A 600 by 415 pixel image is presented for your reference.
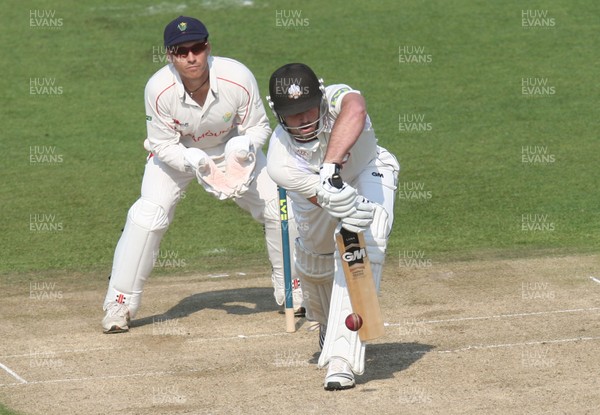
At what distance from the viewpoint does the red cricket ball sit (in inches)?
330

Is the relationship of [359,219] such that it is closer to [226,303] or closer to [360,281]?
[360,281]

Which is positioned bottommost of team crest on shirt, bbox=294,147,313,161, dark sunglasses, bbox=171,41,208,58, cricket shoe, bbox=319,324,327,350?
cricket shoe, bbox=319,324,327,350

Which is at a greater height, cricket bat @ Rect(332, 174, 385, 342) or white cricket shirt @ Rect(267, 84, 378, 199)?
white cricket shirt @ Rect(267, 84, 378, 199)

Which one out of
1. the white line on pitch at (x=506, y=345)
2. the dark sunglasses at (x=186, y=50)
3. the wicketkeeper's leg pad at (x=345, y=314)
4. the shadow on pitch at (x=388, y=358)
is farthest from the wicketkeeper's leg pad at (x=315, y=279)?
the dark sunglasses at (x=186, y=50)

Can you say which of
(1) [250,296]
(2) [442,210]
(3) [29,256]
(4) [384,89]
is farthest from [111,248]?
(4) [384,89]

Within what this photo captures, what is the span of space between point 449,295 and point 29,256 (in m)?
4.90

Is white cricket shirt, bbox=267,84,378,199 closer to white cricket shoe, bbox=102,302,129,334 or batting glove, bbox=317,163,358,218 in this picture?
batting glove, bbox=317,163,358,218

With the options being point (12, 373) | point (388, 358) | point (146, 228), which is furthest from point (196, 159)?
point (388, 358)

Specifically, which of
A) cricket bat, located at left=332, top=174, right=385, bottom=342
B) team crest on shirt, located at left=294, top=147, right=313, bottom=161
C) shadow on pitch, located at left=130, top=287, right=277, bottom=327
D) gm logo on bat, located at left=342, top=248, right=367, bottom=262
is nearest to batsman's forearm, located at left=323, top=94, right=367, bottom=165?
team crest on shirt, located at left=294, top=147, right=313, bottom=161

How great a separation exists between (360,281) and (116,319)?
9.80ft

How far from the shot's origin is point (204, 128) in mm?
10844

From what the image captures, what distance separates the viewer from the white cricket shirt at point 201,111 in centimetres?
1068

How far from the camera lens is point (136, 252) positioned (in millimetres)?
10820

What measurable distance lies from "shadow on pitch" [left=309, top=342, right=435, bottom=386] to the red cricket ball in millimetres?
434
